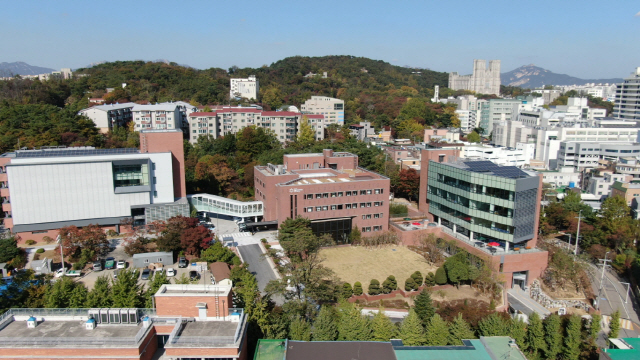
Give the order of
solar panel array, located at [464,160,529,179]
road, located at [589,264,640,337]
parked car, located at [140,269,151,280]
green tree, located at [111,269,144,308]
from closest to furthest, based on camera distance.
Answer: green tree, located at [111,269,144,308], parked car, located at [140,269,151,280], road, located at [589,264,640,337], solar panel array, located at [464,160,529,179]

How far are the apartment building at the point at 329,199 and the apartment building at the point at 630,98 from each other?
59.9 meters

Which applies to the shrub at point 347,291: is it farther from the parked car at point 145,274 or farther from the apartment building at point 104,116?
the apartment building at point 104,116

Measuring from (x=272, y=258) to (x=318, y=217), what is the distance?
458 centimetres

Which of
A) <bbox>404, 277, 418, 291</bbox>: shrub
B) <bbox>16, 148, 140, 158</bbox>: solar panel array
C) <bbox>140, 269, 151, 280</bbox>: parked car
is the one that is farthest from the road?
<bbox>16, 148, 140, 158</bbox>: solar panel array

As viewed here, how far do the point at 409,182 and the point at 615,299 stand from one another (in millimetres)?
16876

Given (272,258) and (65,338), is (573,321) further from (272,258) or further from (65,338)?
(65,338)

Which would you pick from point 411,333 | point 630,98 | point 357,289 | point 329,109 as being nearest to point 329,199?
point 357,289

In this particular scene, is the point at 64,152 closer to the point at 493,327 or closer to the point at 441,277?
the point at 441,277

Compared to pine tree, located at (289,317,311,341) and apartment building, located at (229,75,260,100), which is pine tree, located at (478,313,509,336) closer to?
pine tree, located at (289,317,311,341)

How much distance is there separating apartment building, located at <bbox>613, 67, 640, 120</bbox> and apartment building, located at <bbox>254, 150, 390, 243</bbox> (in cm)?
5994

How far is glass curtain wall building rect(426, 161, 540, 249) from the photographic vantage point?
85.7ft

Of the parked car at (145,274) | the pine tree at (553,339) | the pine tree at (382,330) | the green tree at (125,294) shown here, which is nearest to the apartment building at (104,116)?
the parked car at (145,274)

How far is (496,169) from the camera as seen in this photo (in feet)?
91.7

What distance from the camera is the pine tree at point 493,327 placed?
1680 centimetres
